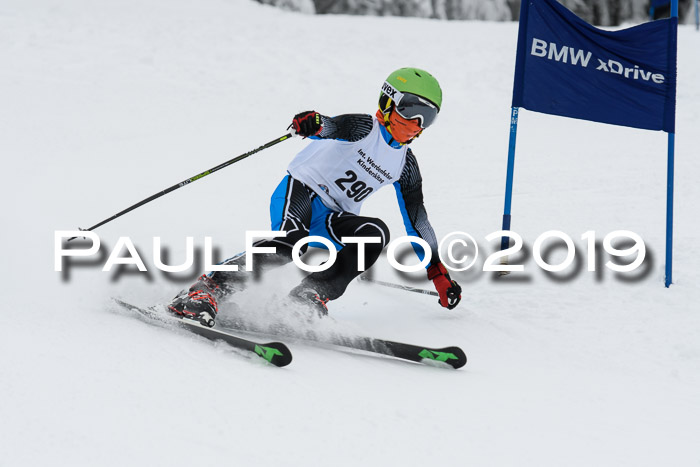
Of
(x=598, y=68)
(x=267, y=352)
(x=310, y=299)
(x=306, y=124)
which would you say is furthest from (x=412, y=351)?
(x=598, y=68)

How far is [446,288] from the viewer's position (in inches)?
153

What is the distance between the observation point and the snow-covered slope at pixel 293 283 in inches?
87.3

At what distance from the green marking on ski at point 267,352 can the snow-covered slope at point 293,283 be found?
0.16 feet

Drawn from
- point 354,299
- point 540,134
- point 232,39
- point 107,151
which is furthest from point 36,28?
point 354,299

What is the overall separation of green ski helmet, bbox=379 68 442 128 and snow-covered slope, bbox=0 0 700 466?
1.12 metres

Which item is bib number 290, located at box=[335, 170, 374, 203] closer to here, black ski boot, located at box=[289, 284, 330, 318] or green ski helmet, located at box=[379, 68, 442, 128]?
green ski helmet, located at box=[379, 68, 442, 128]

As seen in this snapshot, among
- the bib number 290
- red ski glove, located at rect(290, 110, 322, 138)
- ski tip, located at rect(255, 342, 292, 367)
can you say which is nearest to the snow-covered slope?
ski tip, located at rect(255, 342, 292, 367)

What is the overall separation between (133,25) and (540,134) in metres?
7.28

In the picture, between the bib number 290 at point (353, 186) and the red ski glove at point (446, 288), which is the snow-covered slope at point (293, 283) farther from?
the bib number 290 at point (353, 186)

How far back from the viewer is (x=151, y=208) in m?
6.34

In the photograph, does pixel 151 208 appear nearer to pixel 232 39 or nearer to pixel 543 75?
pixel 543 75

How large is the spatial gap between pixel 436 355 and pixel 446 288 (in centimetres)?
81

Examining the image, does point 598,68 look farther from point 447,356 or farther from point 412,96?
point 447,356

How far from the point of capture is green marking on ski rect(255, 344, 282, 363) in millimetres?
2750
